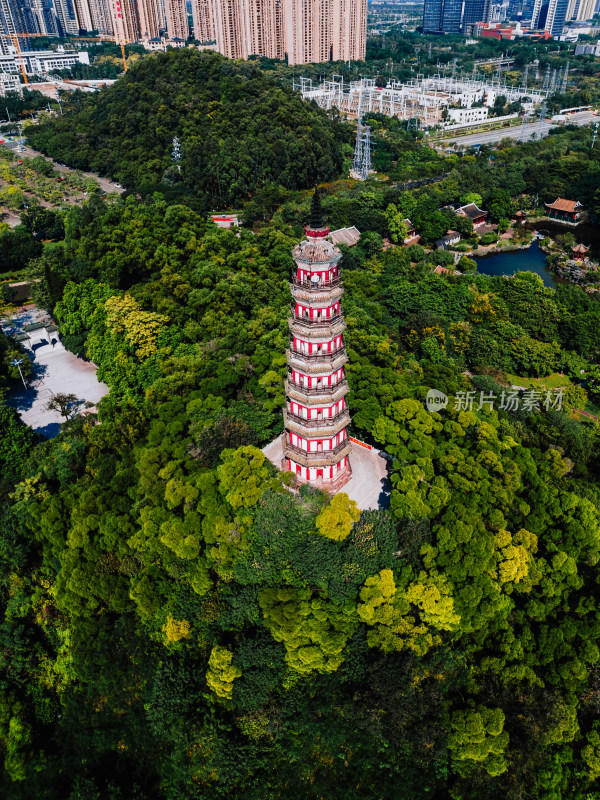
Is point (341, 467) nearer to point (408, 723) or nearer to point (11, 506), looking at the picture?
point (408, 723)

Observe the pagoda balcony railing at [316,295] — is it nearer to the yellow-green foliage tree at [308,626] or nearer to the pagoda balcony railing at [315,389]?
the pagoda balcony railing at [315,389]

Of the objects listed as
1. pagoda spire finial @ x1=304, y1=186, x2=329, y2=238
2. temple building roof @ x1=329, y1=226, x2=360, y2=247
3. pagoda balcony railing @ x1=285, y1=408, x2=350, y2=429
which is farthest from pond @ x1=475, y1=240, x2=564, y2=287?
pagoda spire finial @ x1=304, y1=186, x2=329, y2=238

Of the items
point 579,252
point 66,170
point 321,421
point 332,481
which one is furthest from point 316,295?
point 66,170

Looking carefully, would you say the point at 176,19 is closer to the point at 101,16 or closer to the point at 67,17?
the point at 101,16

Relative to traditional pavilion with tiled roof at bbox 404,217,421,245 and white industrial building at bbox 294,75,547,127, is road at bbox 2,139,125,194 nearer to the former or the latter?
traditional pavilion with tiled roof at bbox 404,217,421,245

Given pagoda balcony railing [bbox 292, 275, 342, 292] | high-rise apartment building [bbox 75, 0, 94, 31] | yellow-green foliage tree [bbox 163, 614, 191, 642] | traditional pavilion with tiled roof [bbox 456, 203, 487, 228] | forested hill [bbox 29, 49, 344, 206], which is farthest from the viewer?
high-rise apartment building [bbox 75, 0, 94, 31]

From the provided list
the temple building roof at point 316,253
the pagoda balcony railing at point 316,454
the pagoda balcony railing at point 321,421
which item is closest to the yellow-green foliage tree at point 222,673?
the pagoda balcony railing at point 316,454
